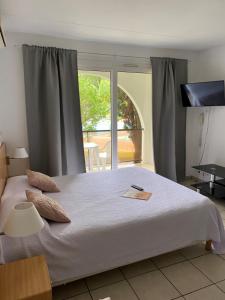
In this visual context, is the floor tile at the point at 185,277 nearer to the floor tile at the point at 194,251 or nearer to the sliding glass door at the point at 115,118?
the floor tile at the point at 194,251

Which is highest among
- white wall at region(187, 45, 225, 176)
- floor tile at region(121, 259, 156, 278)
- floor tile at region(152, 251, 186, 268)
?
white wall at region(187, 45, 225, 176)

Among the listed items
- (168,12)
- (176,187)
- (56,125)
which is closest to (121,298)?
(176,187)

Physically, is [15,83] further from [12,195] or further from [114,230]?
[114,230]

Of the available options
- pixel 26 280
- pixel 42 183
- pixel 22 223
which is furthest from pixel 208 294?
pixel 42 183

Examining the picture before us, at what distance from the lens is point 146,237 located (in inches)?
82.7

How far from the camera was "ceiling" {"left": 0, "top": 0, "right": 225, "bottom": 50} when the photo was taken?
2.38 m

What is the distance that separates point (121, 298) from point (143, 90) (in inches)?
141

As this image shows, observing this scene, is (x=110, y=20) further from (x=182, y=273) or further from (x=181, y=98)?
(x=182, y=273)

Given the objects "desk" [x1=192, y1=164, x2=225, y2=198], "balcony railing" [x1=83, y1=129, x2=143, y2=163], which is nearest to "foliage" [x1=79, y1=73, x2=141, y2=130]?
"balcony railing" [x1=83, y1=129, x2=143, y2=163]

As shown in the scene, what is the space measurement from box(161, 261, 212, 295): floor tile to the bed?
0.19 m

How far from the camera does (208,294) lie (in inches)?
75.9

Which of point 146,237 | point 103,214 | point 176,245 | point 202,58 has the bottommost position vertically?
point 176,245

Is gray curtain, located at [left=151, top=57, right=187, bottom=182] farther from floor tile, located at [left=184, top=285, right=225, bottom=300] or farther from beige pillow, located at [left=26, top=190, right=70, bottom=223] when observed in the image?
beige pillow, located at [left=26, top=190, right=70, bottom=223]

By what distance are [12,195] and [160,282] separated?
5.32 feet
